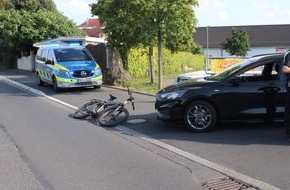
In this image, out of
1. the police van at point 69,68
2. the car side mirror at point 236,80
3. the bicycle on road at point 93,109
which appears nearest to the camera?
the car side mirror at point 236,80

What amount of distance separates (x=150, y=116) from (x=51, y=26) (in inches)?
1136

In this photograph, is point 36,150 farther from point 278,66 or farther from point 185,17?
point 185,17

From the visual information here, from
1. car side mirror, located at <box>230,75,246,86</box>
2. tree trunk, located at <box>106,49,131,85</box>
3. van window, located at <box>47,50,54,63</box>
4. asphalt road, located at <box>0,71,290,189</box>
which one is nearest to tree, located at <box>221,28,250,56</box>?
tree trunk, located at <box>106,49,131,85</box>

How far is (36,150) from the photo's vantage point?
293 inches

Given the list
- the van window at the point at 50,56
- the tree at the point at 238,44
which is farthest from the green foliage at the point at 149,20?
the tree at the point at 238,44

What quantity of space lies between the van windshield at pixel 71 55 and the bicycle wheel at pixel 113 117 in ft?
28.4

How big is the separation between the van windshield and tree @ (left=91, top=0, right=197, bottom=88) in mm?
1414

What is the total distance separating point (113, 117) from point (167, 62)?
22907 mm

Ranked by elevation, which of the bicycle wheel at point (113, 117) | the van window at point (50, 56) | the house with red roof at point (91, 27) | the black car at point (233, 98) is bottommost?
the bicycle wheel at point (113, 117)

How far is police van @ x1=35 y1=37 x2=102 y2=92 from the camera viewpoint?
56.6ft

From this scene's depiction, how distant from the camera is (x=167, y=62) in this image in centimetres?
3262

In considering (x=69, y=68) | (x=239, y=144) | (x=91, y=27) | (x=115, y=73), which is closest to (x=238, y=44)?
(x=91, y=27)

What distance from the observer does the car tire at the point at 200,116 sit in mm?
8547

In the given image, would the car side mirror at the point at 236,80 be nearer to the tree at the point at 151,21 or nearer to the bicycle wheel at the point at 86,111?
the bicycle wheel at the point at 86,111
